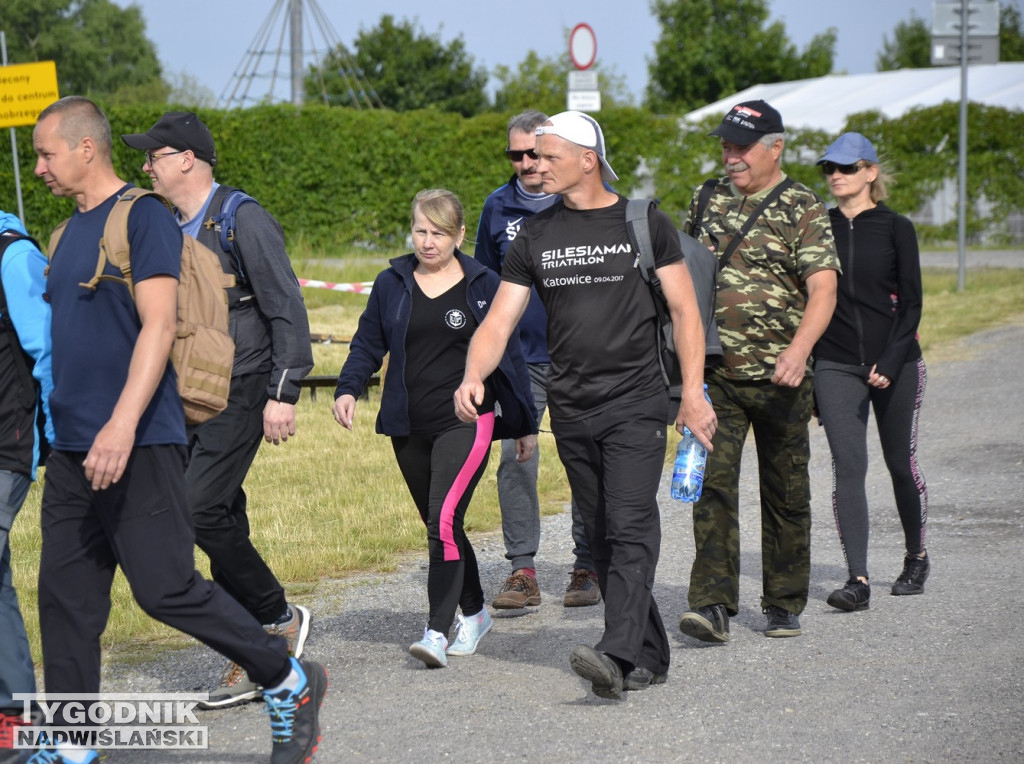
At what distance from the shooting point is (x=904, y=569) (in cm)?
637

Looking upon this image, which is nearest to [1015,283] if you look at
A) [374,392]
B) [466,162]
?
[466,162]

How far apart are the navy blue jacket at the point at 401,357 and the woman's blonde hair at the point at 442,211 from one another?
18 centimetres

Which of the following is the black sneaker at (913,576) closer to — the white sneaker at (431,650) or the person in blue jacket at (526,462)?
the person in blue jacket at (526,462)

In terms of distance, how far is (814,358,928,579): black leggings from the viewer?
6148mm

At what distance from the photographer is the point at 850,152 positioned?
621 centimetres

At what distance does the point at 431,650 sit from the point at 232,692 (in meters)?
0.78

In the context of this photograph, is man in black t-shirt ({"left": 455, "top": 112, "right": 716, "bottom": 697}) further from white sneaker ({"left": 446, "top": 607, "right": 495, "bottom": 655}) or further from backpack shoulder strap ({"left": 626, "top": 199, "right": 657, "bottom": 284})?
white sneaker ({"left": 446, "top": 607, "right": 495, "bottom": 655})

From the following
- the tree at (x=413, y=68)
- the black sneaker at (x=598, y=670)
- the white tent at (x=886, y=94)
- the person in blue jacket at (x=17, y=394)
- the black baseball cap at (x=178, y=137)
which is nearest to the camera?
the person in blue jacket at (x=17, y=394)

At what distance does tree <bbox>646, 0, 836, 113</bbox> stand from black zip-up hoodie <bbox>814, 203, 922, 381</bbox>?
59023 millimetres

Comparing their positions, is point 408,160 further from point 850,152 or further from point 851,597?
point 851,597

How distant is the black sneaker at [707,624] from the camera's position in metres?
5.41

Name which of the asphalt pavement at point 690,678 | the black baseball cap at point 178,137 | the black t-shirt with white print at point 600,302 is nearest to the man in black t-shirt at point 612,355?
the black t-shirt with white print at point 600,302

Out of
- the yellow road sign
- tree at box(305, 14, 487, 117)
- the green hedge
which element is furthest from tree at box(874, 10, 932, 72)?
the yellow road sign

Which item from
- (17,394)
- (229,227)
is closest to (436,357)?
(229,227)
